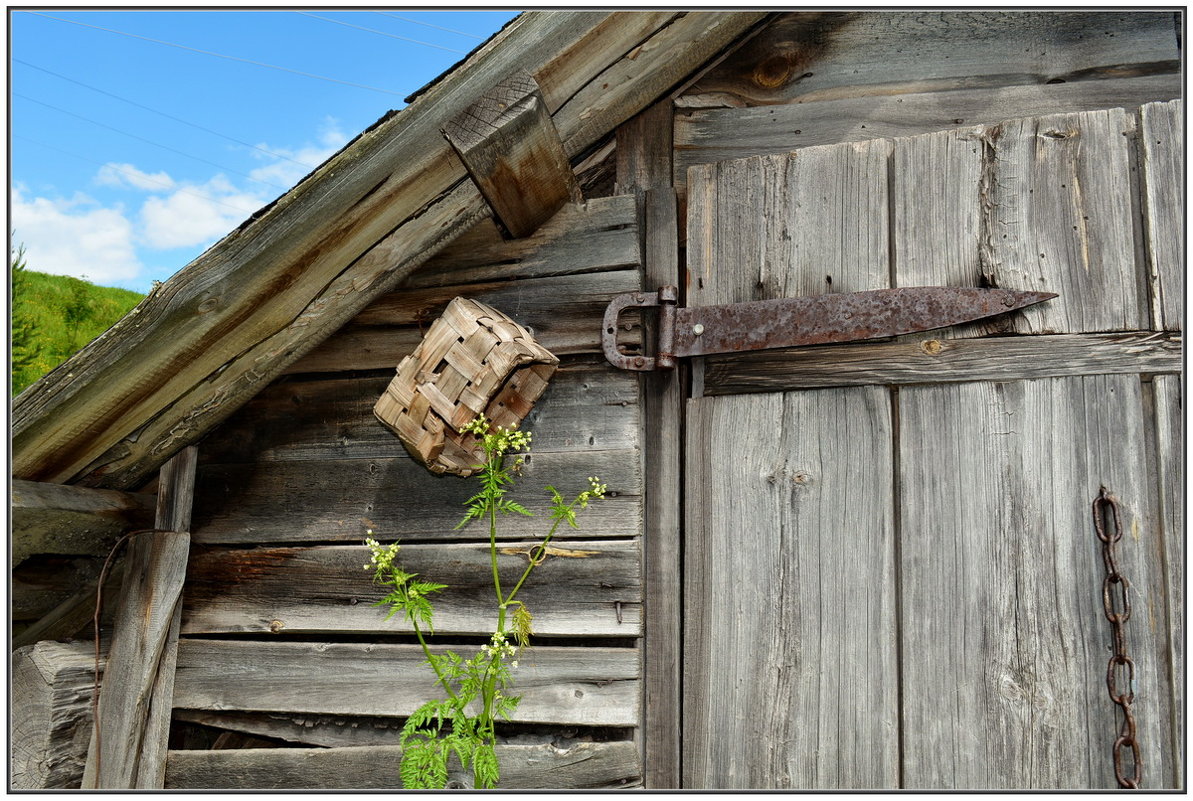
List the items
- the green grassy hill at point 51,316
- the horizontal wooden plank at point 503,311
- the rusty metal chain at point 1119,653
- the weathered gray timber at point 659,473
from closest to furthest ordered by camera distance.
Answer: the rusty metal chain at point 1119,653 < the weathered gray timber at point 659,473 < the horizontal wooden plank at point 503,311 < the green grassy hill at point 51,316

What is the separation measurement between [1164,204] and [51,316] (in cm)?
686

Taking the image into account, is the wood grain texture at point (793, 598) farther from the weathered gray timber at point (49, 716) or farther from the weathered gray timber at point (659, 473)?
the weathered gray timber at point (49, 716)

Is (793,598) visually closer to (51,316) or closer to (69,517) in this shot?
(69,517)

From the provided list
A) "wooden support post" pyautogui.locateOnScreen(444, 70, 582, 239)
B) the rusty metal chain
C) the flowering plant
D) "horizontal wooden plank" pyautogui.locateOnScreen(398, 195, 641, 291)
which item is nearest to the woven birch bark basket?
the flowering plant

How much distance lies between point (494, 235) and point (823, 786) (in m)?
1.40

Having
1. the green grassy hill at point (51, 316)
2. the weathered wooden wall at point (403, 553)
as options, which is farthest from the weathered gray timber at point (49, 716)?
the green grassy hill at point (51, 316)

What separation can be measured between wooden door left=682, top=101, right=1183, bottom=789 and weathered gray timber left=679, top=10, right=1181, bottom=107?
0.56 feet

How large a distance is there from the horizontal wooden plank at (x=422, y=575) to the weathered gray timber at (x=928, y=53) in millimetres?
1147

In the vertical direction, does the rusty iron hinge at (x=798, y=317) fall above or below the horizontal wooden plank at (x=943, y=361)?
above

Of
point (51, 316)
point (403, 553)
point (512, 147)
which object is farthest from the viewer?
point (51, 316)

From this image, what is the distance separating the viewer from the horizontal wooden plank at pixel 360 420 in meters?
1.65

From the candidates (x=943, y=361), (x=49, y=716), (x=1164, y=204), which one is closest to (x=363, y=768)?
(x=49, y=716)

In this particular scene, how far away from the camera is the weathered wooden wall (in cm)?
156

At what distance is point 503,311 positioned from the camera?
1.74 meters
